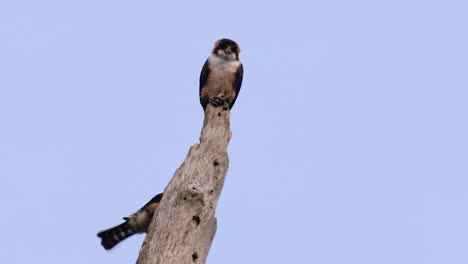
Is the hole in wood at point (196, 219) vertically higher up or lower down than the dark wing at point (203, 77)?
lower down

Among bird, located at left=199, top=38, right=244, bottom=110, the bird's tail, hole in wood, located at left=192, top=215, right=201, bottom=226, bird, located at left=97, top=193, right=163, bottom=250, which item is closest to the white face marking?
bird, located at left=199, top=38, right=244, bottom=110

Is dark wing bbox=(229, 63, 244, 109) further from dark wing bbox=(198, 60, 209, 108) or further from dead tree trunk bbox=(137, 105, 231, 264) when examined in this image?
dead tree trunk bbox=(137, 105, 231, 264)

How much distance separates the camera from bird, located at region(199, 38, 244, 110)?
32.9 feet

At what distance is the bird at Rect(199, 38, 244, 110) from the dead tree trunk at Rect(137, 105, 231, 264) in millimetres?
3236

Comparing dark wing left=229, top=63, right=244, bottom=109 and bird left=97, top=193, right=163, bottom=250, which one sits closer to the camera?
bird left=97, top=193, right=163, bottom=250

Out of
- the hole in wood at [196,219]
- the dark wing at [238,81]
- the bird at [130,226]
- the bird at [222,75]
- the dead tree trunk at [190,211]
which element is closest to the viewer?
the dead tree trunk at [190,211]

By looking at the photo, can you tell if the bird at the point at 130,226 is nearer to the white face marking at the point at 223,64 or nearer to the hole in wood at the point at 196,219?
the white face marking at the point at 223,64

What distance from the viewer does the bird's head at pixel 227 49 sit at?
10.5 m

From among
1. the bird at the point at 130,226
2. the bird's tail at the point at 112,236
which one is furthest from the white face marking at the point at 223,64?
the bird's tail at the point at 112,236

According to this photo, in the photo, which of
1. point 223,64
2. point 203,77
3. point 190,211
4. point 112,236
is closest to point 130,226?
point 112,236

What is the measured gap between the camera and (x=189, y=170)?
6.52 m

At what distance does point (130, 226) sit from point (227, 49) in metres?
2.81

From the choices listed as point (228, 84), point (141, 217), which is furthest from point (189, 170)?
point (228, 84)

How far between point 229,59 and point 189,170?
4096 millimetres
